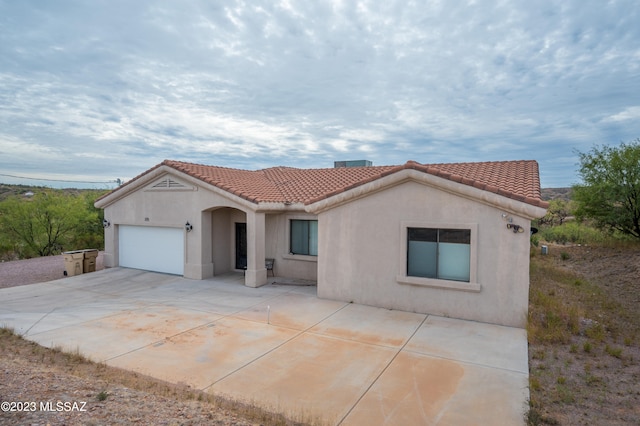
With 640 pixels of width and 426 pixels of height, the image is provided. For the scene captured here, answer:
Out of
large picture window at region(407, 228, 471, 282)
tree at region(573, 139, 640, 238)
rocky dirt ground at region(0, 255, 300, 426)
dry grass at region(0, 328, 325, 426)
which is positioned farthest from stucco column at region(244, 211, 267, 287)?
tree at region(573, 139, 640, 238)

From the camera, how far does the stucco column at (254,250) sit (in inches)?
549

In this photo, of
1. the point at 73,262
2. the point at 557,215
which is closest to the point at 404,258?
the point at 73,262

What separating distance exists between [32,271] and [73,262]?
124 inches

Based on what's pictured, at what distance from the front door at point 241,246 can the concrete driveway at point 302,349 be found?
12.0 ft

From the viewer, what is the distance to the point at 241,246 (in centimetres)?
1681

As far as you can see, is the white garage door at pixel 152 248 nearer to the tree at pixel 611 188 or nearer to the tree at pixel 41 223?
the tree at pixel 41 223

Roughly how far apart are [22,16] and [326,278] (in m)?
14.1

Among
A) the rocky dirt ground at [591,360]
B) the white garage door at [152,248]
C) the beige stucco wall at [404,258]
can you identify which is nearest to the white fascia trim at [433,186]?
the beige stucco wall at [404,258]

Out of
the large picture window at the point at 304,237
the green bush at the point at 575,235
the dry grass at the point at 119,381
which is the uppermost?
the large picture window at the point at 304,237

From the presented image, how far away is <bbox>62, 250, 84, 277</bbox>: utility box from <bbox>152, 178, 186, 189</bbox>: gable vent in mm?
4621

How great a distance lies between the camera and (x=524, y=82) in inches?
741

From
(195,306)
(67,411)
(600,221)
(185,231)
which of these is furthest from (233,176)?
(600,221)

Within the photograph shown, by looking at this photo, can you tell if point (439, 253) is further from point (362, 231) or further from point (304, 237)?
point (304, 237)

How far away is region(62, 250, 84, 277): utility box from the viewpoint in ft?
53.7
